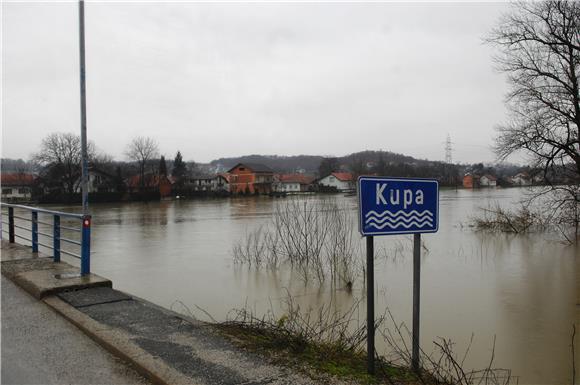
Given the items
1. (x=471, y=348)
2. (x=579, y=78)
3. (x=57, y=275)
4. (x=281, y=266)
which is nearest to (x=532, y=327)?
(x=471, y=348)

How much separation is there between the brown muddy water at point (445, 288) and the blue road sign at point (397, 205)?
3.95 m

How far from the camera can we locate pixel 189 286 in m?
11.9

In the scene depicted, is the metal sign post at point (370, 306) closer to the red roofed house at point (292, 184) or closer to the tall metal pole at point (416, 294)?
the tall metal pole at point (416, 294)

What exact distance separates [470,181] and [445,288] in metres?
127

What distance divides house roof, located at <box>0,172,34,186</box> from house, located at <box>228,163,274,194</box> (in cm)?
3868

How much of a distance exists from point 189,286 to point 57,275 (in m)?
4.95

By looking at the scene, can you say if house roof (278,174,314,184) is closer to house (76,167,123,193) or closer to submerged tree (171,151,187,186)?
submerged tree (171,151,187,186)

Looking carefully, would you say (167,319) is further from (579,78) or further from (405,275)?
(579,78)

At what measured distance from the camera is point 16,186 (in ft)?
283

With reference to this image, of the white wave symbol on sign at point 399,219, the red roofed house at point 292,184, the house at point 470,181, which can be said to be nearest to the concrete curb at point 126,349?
the white wave symbol on sign at point 399,219

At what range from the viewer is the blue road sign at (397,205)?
3398mm

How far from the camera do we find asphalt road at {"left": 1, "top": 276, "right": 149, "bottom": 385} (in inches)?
149

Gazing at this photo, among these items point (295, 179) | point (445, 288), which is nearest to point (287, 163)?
point (295, 179)

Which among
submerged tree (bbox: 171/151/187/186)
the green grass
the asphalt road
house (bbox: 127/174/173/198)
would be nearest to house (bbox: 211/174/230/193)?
submerged tree (bbox: 171/151/187/186)
